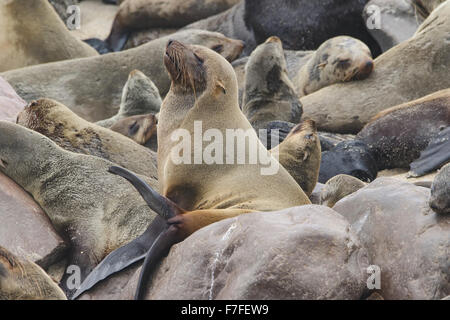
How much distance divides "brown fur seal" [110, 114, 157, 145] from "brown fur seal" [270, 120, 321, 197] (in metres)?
1.75

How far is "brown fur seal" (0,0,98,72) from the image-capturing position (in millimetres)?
11516

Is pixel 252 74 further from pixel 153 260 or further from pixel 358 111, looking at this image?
pixel 153 260

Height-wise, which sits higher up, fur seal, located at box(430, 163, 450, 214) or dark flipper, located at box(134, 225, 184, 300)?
fur seal, located at box(430, 163, 450, 214)

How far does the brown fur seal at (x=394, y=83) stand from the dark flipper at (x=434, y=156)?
174cm

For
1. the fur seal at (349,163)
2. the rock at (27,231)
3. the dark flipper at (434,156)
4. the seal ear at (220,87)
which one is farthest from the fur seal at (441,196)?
the fur seal at (349,163)

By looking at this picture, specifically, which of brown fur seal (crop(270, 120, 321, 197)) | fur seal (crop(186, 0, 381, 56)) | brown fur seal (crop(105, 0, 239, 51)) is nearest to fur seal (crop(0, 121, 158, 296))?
brown fur seal (crop(270, 120, 321, 197))

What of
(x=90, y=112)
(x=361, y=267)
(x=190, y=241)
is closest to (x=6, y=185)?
(x=190, y=241)

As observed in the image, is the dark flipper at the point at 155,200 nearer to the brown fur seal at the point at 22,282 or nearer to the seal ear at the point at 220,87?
the brown fur seal at the point at 22,282

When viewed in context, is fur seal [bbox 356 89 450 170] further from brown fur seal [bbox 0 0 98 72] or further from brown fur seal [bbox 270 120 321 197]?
brown fur seal [bbox 0 0 98 72]

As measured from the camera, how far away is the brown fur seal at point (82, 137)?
7.41 m

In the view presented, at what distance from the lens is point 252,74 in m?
9.84

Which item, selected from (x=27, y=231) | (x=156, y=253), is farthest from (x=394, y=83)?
(x=156, y=253)

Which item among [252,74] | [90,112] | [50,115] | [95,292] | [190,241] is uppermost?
[190,241]

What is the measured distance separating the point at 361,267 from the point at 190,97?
2.29m
